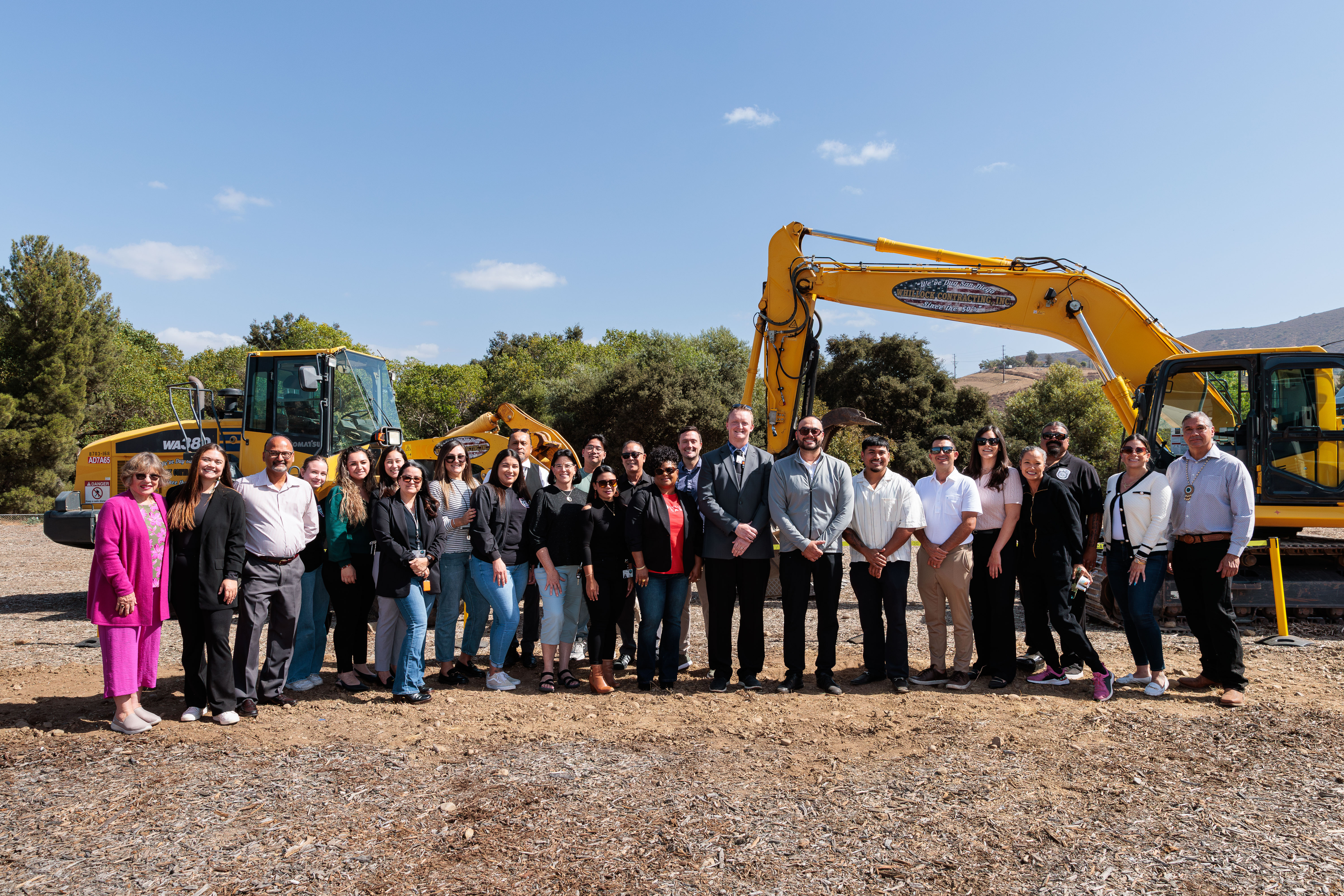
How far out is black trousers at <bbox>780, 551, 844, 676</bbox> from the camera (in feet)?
18.8

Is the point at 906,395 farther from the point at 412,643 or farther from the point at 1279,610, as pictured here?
the point at 412,643

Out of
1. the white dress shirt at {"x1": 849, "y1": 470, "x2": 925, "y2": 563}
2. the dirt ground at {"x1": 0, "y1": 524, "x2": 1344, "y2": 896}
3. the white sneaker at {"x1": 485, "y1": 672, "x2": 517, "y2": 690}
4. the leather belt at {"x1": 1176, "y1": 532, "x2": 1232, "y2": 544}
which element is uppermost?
the white dress shirt at {"x1": 849, "y1": 470, "x2": 925, "y2": 563}

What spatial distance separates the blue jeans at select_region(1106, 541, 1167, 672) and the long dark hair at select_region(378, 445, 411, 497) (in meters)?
5.23

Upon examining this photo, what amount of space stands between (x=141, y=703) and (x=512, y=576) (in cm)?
269

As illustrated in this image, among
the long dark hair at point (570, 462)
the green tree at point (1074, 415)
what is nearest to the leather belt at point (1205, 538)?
the long dark hair at point (570, 462)

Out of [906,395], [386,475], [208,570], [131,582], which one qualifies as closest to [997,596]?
[386,475]

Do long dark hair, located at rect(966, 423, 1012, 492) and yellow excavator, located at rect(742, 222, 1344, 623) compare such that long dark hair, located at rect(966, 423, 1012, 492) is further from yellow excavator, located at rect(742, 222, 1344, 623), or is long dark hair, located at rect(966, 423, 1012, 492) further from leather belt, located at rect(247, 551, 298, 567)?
leather belt, located at rect(247, 551, 298, 567)

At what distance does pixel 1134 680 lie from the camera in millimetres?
5910

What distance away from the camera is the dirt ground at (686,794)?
3295mm

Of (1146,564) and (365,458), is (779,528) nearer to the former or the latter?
(1146,564)

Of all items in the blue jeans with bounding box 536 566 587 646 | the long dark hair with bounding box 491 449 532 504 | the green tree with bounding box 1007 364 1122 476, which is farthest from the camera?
the green tree with bounding box 1007 364 1122 476

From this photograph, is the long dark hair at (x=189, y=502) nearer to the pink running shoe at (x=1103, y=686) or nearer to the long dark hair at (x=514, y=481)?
the long dark hair at (x=514, y=481)

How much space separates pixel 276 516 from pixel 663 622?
2807mm

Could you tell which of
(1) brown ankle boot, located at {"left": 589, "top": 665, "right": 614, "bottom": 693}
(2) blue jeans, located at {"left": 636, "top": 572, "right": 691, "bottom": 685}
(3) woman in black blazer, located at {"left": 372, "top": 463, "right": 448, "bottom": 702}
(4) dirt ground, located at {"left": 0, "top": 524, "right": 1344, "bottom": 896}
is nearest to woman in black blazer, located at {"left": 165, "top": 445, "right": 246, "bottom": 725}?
(4) dirt ground, located at {"left": 0, "top": 524, "right": 1344, "bottom": 896}
